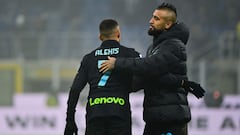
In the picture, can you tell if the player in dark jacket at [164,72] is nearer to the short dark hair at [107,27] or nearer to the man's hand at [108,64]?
the man's hand at [108,64]

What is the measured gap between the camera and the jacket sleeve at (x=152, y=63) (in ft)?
10.4

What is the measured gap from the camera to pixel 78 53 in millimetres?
10836

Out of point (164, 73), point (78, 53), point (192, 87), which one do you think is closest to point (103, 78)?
point (164, 73)

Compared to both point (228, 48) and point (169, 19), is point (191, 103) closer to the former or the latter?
point (228, 48)

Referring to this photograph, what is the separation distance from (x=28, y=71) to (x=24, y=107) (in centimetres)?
64

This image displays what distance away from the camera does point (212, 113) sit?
10.1 meters

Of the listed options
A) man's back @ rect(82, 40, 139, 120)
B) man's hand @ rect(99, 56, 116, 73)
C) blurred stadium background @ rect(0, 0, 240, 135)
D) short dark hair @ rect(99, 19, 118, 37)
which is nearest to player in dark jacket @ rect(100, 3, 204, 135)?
man's hand @ rect(99, 56, 116, 73)

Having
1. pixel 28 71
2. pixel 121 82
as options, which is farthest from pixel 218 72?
pixel 121 82

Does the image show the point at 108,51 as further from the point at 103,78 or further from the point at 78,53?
the point at 78,53

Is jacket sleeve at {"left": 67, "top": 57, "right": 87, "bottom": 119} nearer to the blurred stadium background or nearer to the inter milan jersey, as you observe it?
the inter milan jersey

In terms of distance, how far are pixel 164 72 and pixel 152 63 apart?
0.28 feet

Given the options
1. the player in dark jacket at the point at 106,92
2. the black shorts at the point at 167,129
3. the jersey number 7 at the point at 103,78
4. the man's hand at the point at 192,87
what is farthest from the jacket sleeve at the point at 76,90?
the man's hand at the point at 192,87

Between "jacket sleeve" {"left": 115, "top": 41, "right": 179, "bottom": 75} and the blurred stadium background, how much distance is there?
6373 mm

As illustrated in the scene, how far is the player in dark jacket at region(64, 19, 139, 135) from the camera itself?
11.0 ft
